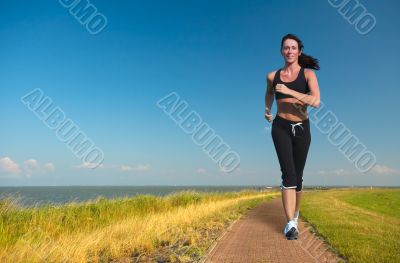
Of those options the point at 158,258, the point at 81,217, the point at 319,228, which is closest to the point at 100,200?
the point at 81,217

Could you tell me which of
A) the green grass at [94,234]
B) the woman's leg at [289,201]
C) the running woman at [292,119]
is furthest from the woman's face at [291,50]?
the green grass at [94,234]

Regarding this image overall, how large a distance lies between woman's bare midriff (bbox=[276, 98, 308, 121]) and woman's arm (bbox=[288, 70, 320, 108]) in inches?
8.7

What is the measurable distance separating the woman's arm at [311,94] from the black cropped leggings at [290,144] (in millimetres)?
401

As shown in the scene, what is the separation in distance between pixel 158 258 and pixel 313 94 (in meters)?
2.96

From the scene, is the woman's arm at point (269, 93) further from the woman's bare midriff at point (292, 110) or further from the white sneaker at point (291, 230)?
the white sneaker at point (291, 230)

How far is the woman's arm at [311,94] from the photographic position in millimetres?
5016

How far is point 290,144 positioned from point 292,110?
0.48m

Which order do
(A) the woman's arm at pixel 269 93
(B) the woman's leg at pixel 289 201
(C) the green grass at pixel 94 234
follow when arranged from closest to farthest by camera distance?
(C) the green grass at pixel 94 234, (B) the woman's leg at pixel 289 201, (A) the woman's arm at pixel 269 93

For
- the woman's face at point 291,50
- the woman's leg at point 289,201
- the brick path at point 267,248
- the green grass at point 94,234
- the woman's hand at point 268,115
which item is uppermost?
the woman's face at point 291,50

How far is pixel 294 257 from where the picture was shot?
4465 mm

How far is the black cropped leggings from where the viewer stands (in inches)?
211

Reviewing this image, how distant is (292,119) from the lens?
5398 mm

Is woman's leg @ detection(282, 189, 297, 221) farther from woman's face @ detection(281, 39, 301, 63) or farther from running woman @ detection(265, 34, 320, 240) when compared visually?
woman's face @ detection(281, 39, 301, 63)

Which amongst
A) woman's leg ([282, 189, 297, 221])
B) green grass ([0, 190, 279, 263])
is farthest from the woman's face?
green grass ([0, 190, 279, 263])
